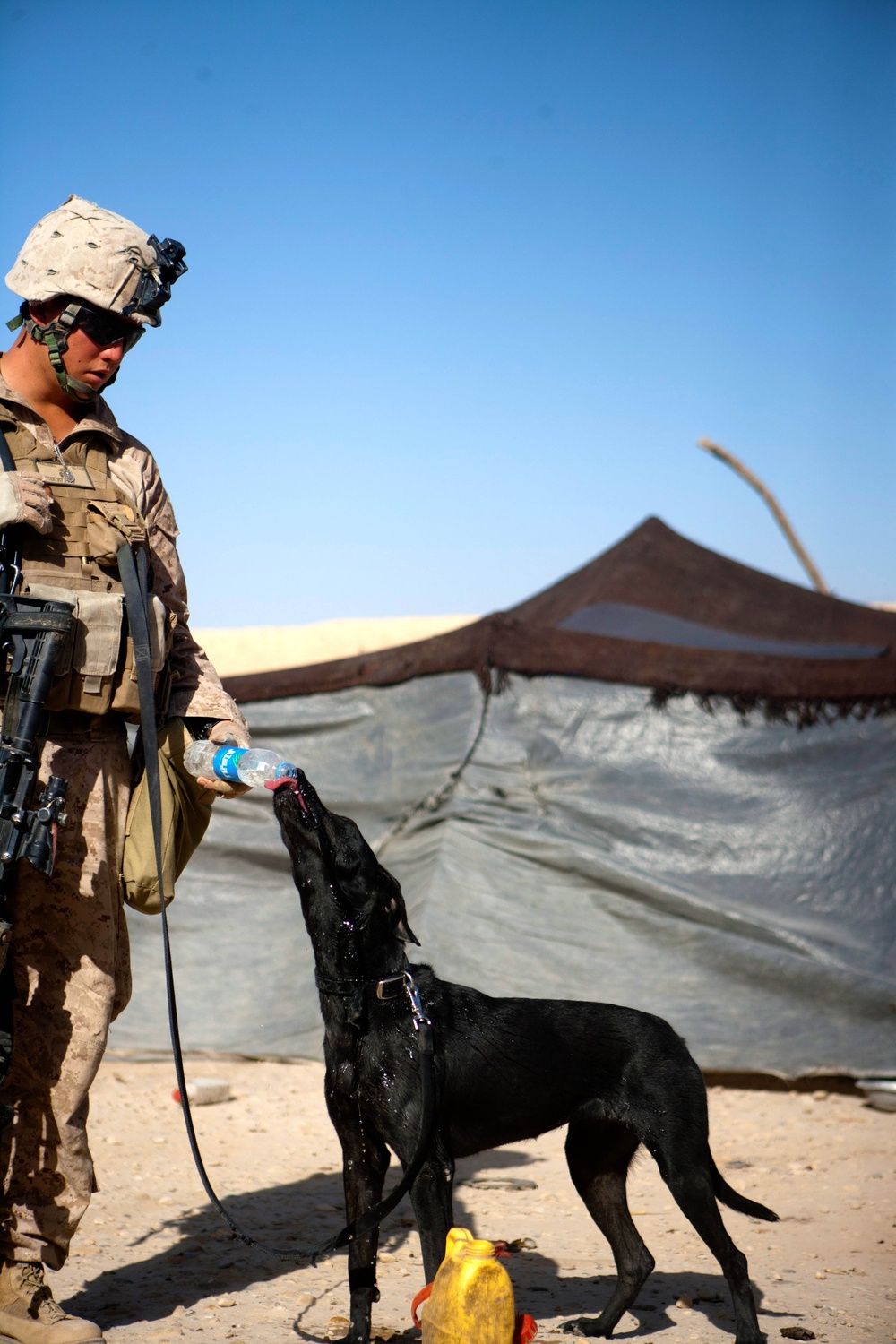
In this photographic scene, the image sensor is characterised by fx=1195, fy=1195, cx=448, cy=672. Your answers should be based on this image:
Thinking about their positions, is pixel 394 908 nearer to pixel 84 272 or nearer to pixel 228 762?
pixel 228 762

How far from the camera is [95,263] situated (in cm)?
298

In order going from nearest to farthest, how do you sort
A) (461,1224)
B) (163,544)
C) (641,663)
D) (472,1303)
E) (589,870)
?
(472,1303), (163,544), (461,1224), (589,870), (641,663)

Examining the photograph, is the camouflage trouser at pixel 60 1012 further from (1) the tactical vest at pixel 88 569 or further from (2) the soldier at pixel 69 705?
(1) the tactical vest at pixel 88 569

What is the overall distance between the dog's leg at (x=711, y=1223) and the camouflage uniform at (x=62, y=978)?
1510mm

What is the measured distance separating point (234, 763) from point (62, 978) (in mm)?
697

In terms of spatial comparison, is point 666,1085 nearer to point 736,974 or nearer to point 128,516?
point 128,516

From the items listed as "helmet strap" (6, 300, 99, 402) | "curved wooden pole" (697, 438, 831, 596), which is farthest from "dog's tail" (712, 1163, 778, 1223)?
"curved wooden pole" (697, 438, 831, 596)

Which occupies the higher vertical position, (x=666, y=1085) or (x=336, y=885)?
(x=336, y=885)

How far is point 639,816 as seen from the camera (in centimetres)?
643

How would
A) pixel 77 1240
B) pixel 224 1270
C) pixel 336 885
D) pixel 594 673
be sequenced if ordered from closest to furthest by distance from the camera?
Result: pixel 336 885 → pixel 224 1270 → pixel 77 1240 → pixel 594 673

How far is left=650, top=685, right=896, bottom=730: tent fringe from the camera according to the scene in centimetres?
638

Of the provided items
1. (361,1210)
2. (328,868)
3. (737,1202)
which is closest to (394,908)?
(328,868)

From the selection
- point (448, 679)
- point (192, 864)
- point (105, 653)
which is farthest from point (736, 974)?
point (105, 653)

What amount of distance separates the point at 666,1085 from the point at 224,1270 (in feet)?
5.28
